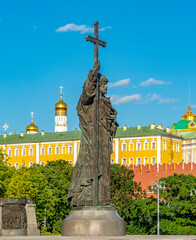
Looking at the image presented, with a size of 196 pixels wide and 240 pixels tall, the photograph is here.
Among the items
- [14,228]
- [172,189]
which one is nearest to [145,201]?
[172,189]

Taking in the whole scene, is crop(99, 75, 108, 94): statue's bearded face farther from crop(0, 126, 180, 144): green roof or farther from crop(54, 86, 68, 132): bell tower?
crop(54, 86, 68, 132): bell tower

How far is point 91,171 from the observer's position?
20.8 m

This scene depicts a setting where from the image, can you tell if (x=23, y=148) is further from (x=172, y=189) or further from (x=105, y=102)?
(x=105, y=102)

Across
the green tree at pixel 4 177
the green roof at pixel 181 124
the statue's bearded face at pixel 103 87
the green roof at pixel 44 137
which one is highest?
the green roof at pixel 181 124

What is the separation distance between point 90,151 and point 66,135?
101045mm

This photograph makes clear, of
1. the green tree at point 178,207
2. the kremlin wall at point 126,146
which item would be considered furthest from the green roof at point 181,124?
the green tree at point 178,207

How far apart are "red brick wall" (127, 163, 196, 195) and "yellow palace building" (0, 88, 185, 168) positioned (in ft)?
101

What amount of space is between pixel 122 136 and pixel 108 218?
9466 cm

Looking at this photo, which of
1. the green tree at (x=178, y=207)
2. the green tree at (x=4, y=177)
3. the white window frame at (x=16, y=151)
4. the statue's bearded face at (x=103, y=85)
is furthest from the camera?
the white window frame at (x=16, y=151)

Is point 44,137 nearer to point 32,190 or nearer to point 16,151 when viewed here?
point 16,151

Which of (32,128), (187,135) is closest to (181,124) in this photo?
(187,135)

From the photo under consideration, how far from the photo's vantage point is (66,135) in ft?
400

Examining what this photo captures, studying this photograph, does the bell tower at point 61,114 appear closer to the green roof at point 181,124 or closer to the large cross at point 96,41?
the green roof at point 181,124

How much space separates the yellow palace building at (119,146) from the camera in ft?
369
